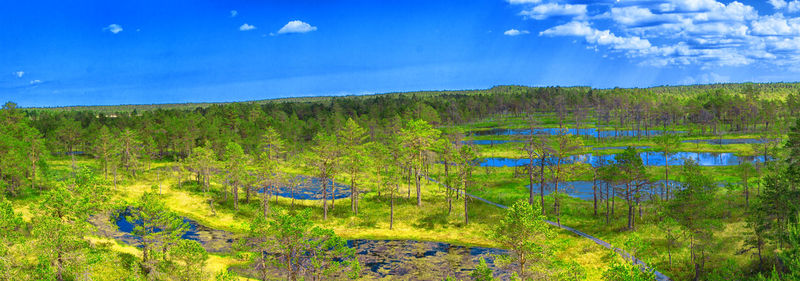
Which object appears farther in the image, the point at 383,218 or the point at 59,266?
the point at 383,218

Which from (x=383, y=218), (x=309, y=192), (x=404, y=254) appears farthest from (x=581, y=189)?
(x=309, y=192)

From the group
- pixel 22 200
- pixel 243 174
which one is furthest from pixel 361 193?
pixel 22 200

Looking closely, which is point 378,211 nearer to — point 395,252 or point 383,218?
point 383,218

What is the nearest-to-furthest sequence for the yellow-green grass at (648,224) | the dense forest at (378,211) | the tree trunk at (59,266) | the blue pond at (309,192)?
the tree trunk at (59,266) < the dense forest at (378,211) < the yellow-green grass at (648,224) < the blue pond at (309,192)

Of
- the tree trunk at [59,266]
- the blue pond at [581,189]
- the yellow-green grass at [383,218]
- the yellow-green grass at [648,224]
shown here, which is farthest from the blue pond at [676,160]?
the tree trunk at [59,266]

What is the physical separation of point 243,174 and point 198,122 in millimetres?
75519

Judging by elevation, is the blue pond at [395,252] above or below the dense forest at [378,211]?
below

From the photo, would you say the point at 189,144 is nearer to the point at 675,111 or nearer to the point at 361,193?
the point at 361,193

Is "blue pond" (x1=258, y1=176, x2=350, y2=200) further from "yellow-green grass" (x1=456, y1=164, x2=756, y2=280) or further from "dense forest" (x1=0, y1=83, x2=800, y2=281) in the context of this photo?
"yellow-green grass" (x1=456, y1=164, x2=756, y2=280)

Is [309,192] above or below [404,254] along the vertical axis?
above

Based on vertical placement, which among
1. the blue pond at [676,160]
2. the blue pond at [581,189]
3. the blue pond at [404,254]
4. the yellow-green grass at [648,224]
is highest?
the blue pond at [676,160]

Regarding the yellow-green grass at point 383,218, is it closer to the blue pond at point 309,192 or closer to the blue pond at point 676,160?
the blue pond at point 309,192

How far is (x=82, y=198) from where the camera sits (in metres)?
40.0

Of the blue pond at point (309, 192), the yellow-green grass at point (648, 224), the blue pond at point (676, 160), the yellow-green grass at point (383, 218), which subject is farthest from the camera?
the blue pond at point (676, 160)
